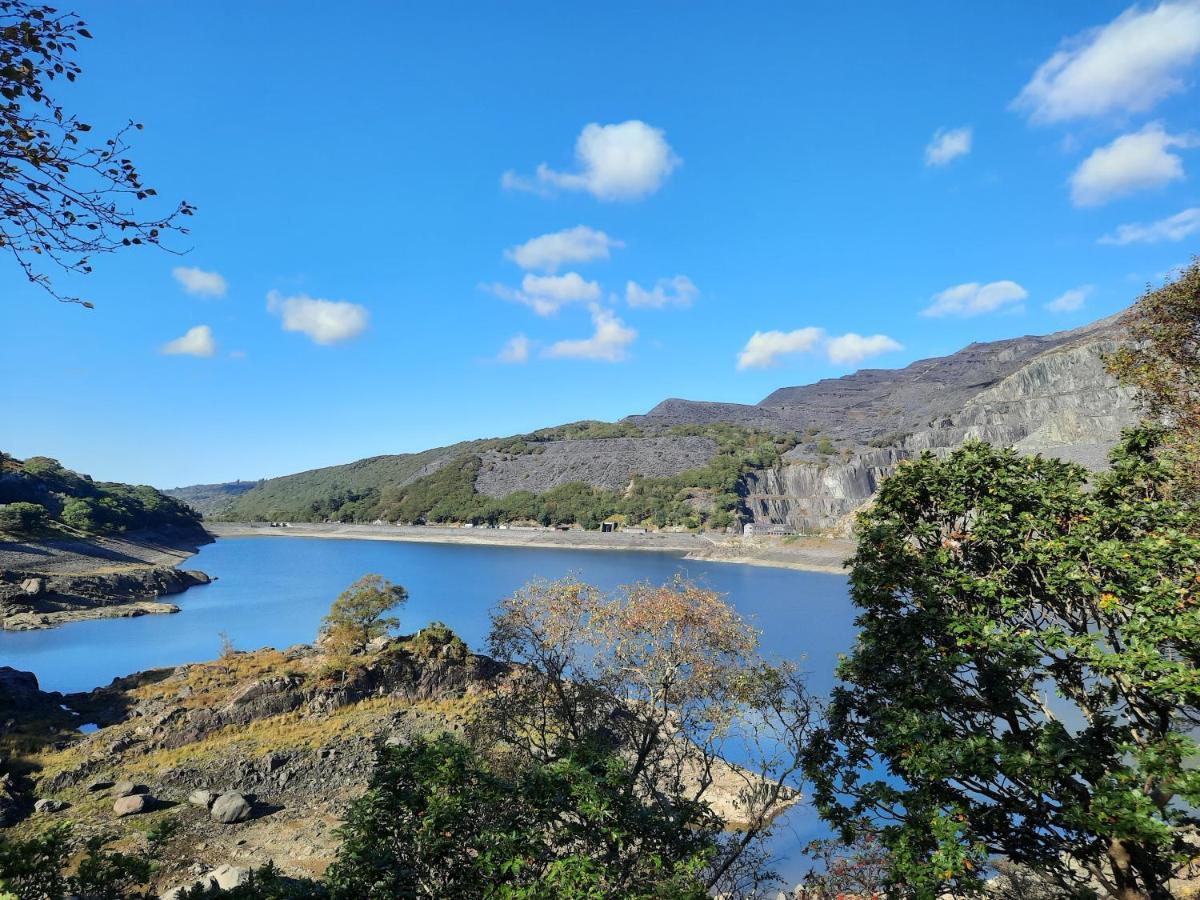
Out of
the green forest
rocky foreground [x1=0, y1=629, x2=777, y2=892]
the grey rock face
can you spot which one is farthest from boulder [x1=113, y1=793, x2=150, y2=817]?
the grey rock face

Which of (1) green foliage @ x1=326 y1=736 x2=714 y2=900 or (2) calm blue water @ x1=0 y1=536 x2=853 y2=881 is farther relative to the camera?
(2) calm blue water @ x1=0 y1=536 x2=853 y2=881

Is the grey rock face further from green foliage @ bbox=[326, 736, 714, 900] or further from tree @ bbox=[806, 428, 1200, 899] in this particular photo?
green foliage @ bbox=[326, 736, 714, 900]

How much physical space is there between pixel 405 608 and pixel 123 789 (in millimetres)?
36370

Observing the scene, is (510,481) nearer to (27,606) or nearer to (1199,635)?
(27,606)

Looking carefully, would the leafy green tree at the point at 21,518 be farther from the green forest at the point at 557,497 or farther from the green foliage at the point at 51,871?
the green forest at the point at 557,497

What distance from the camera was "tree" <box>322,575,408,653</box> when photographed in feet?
95.6

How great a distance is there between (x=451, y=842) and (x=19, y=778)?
20440 mm

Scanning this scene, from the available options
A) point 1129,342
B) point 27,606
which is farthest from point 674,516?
point 1129,342

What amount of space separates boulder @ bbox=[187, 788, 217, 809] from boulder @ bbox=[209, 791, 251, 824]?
9.2 inches

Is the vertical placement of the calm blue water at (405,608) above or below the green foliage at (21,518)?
below

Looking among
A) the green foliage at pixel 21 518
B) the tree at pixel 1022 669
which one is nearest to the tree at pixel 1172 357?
the tree at pixel 1022 669

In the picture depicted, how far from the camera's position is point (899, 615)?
7.62 metres

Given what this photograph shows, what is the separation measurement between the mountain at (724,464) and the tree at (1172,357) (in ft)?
273

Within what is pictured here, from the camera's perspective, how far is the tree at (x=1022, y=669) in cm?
545
